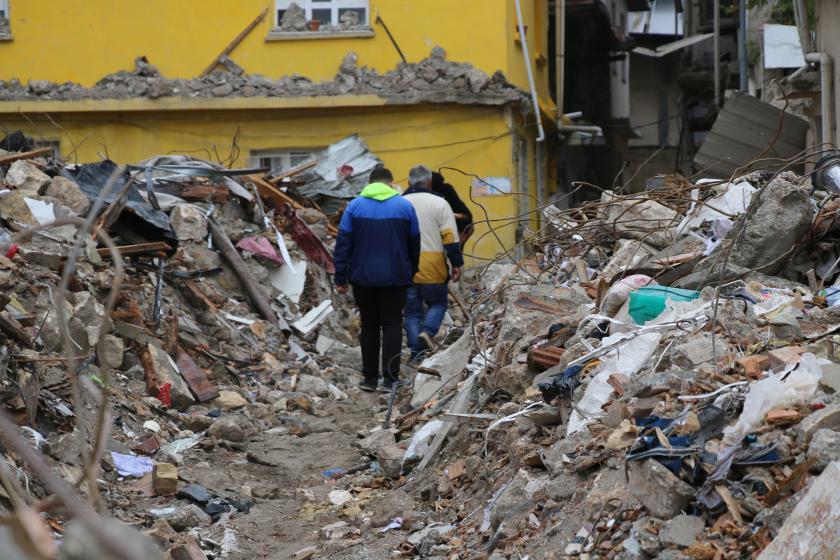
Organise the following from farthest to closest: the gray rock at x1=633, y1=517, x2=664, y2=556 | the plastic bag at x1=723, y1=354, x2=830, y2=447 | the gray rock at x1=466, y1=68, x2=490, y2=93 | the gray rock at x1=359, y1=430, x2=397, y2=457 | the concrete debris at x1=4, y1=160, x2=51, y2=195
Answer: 1. the gray rock at x1=466, y1=68, x2=490, y2=93
2. the concrete debris at x1=4, y1=160, x2=51, y2=195
3. the gray rock at x1=359, y1=430, x2=397, y2=457
4. the plastic bag at x1=723, y1=354, x2=830, y2=447
5. the gray rock at x1=633, y1=517, x2=664, y2=556

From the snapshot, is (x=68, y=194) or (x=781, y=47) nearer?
(x=68, y=194)

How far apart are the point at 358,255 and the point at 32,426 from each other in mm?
3613

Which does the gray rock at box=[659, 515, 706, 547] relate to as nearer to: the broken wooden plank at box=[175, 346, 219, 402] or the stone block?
the stone block

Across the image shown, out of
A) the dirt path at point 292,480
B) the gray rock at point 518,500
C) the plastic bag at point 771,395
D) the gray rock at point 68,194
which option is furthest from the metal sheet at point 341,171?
the plastic bag at point 771,395

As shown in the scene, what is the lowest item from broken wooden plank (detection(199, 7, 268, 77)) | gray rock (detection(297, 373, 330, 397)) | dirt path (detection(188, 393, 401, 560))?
gray rock (detection(297, 373, 330, 397))

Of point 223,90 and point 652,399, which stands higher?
point 223,90

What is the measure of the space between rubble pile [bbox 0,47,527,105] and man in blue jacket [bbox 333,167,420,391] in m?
7.96

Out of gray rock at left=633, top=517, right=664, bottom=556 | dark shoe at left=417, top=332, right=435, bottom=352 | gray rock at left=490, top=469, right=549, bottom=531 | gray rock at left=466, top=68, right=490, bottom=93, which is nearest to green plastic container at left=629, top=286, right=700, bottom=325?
gray rock at left=490, top=469, right=549, bottom=531

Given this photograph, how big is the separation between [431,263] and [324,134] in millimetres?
8234

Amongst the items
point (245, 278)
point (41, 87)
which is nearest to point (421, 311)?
point (245, 278)

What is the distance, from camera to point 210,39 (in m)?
17.9

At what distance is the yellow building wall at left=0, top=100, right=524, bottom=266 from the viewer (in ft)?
56.9

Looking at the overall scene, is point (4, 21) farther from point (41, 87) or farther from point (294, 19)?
point (294, 19)

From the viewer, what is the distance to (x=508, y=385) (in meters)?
6.22
